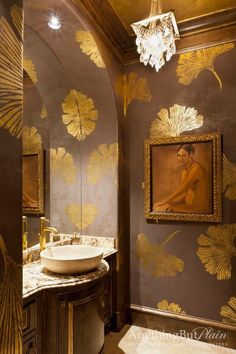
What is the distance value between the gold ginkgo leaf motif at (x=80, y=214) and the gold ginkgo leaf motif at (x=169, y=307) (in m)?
1.07

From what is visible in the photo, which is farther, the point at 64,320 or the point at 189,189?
the point at 189,189

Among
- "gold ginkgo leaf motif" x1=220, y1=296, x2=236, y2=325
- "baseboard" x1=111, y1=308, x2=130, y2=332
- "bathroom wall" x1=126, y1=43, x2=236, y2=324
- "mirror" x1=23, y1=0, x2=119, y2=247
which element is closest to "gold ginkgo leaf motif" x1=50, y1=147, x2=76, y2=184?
"mirror" x1=23, y1=0, x2=119, y2=247

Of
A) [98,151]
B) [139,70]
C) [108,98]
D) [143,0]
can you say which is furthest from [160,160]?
[143,0]

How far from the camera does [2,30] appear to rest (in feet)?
3.16

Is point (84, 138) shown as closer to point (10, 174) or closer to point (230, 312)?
point (10, 174)

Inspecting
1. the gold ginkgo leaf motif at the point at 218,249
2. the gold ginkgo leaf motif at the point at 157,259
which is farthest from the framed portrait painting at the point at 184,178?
the gold ginkgo leaf motif at the point at 157,259

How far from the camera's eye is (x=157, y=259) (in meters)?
2.55

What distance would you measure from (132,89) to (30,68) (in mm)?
1027

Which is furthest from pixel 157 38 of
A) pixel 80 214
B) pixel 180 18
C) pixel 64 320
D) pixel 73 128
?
pixel 64 320

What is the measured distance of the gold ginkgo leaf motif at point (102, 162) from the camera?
251cm

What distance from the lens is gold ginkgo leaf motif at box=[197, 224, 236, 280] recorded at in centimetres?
229

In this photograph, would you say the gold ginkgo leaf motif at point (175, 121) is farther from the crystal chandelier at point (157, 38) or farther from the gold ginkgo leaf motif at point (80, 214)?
the gold ginkgo leaf motif at point (80, 214)

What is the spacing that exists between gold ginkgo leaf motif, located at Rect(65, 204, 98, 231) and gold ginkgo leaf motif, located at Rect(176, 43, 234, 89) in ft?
5.17

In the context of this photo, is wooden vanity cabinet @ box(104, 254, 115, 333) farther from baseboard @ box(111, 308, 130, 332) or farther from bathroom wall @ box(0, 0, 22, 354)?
bathroom wall @ box(0, 0, 22, 354)
